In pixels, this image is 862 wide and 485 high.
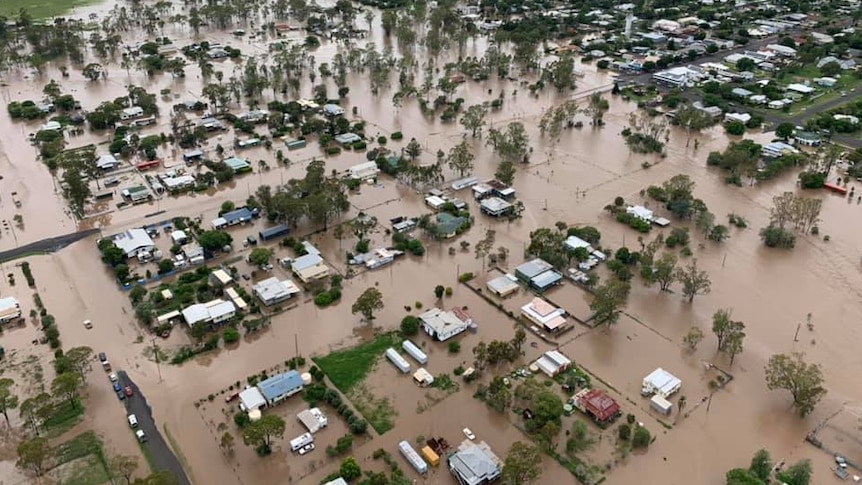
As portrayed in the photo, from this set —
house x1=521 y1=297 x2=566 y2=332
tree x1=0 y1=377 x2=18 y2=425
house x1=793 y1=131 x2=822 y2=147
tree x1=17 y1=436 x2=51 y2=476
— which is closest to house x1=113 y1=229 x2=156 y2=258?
tree x1=0 y1=377 x2=18 y2=425

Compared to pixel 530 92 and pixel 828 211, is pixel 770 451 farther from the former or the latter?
pixel 530 92

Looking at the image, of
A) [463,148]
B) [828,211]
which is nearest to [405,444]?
[463,148]

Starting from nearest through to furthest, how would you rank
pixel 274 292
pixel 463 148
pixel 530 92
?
pixel 274 292, pixel 463 148, pixel 530 92

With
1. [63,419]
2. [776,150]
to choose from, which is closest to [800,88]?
[776,150]

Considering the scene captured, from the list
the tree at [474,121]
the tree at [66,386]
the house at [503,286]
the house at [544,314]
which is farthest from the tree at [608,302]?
the tree at [474,121]

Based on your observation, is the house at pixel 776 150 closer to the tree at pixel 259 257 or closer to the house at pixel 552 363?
the house at pixel 552 363

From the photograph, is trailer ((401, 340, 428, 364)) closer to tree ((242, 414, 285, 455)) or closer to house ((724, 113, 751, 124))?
tree ((242, 414, 285, 455))
